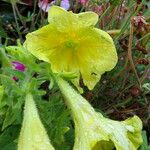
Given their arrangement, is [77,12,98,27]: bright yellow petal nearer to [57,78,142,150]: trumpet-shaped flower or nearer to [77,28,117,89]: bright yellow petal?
[77,28,117,89]: bright yellow petal

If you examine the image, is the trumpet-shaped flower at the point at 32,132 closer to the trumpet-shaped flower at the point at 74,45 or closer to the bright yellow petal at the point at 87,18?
the trumpet-shaped flower at the point at 74,45

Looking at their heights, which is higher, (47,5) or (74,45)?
(74,45)

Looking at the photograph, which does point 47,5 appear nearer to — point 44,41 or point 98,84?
point 98,84

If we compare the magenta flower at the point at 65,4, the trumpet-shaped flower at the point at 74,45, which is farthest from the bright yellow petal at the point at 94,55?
the magenta flower at the point at 65,4

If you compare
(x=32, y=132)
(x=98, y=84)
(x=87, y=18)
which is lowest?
(x=98, y=84)

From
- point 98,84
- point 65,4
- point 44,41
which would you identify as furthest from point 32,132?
point 65,4

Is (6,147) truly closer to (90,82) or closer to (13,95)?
(13,95)

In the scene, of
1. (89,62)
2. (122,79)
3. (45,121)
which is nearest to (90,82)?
(89,62)
